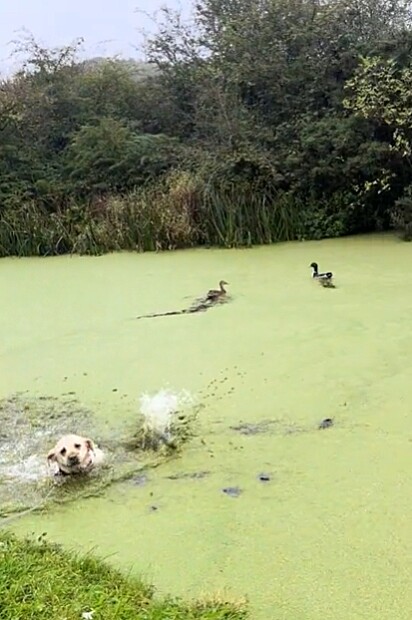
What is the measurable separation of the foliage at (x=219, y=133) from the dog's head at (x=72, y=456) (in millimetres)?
5069

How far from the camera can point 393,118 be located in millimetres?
7648

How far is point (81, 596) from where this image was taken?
1.89 meters

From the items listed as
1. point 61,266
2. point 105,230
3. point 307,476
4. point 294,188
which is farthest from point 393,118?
point 307,476

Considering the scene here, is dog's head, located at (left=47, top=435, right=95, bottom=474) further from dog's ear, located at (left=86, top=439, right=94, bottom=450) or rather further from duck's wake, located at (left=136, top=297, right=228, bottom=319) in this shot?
duck's wake, located at (left=136, top=297, right=228, bottom=319)

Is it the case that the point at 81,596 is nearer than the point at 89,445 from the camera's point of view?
Yes

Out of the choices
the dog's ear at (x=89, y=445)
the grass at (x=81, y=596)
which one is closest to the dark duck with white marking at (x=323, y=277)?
the dog's ear at (x=89, y=445)

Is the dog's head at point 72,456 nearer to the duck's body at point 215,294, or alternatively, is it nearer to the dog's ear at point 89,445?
the dog's ear at point 89,445

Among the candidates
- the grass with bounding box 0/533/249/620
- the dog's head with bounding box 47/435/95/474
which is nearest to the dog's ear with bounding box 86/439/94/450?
the dog's head with bounding box 47/435/95/474

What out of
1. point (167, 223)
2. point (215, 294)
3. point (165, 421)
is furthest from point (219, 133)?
point (165, 421)

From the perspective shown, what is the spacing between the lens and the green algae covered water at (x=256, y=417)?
2.09 m

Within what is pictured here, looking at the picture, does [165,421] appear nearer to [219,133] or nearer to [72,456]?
[72,456]

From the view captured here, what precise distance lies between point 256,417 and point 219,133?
19.9ft

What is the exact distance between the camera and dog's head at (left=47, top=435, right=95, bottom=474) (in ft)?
8.79

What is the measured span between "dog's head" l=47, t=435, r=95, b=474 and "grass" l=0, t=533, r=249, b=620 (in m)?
0.55
